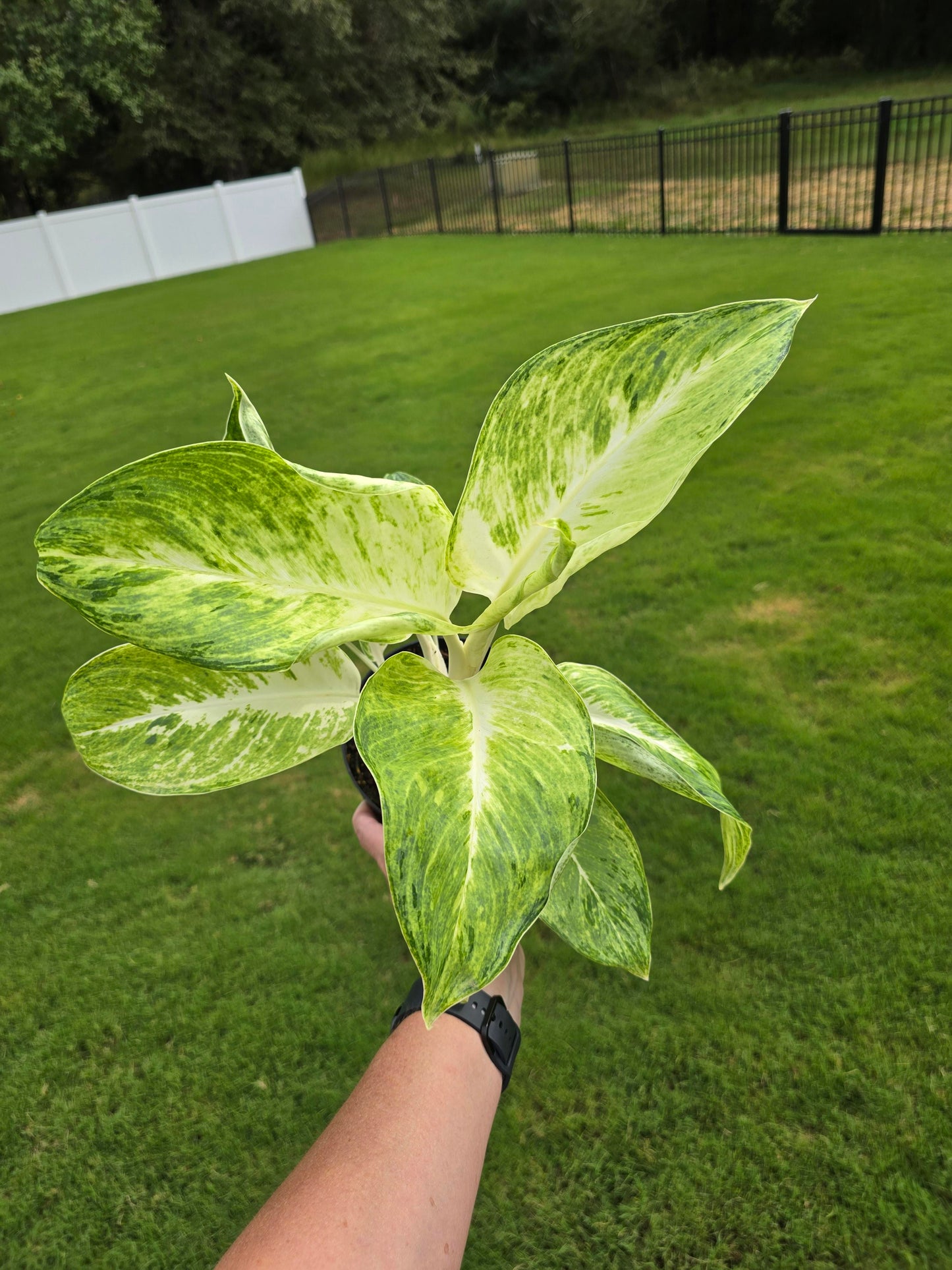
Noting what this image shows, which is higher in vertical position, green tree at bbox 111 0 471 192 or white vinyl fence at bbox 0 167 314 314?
green tree at bbox 111 0 471 192

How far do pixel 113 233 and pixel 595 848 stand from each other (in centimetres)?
1685

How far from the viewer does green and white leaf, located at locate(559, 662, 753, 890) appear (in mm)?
550

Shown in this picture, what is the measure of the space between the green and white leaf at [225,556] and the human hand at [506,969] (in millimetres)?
502

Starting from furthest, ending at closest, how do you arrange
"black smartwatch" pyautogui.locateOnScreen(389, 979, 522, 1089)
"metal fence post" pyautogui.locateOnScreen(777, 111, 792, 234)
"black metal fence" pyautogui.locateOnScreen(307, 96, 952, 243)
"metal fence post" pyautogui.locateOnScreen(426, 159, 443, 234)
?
"metal fence post" pyautogui.locateOnScreen(426, 159, 443, 234)
"black metal fence" pyautogui.locateOnScreen(307, 96, 952, 243)
"metal fence post" pyautogui.locateOnScreen(777, 111, 792, 234)
"black smartwatch" pyautogui.locateOnScreen(389, 979, 522, 1089)

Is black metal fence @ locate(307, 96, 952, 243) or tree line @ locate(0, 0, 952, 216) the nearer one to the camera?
black metal fence @ locate(307, 96, 952, 243)

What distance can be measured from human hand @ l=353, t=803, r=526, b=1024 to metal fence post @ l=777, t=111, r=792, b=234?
875 cm

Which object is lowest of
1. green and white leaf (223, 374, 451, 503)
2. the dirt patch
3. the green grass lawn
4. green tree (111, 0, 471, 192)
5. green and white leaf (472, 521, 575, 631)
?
the green grass lawn

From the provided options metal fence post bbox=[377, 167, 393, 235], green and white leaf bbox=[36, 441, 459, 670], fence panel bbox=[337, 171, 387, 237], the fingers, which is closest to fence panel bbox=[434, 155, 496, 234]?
metal fence post bbox=[377, 167, 393, 235]

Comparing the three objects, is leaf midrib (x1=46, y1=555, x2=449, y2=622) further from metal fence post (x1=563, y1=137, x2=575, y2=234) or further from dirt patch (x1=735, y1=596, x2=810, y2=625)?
metal fence post (x1=563, y1=137, x2=575, y2=234)

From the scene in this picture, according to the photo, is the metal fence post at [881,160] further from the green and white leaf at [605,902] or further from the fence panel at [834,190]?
the green and white leaf at [605,902]

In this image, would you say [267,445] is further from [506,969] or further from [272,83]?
[272,83]


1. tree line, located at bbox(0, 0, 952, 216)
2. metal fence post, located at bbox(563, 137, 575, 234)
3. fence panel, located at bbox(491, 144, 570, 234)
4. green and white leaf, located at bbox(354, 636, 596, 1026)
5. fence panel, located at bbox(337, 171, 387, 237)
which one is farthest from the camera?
tree line, located at bbox(0, 0, 952, 216)

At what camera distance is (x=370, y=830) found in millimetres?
992

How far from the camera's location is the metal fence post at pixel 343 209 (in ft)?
47.1
